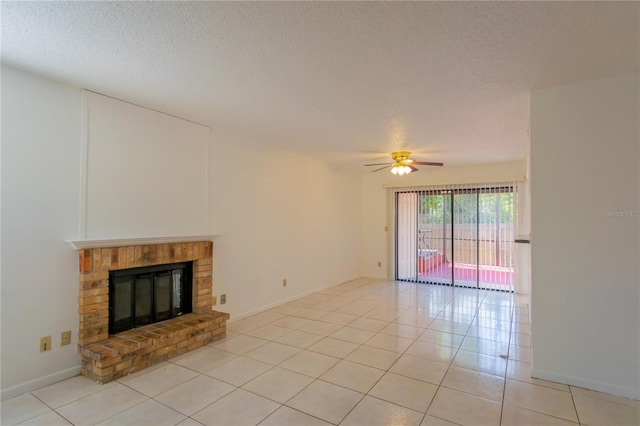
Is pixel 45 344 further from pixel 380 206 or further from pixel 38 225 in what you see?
pixel 380 206

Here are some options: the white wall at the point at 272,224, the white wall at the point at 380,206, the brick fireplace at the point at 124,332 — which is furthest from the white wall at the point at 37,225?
the white wall at the point at 380,206

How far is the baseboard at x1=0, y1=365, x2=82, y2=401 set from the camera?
7.81 feet

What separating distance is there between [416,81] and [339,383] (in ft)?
8.15

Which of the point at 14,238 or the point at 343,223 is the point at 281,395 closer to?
the point at 14,238

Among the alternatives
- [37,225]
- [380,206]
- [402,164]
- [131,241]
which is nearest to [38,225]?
[37,225]

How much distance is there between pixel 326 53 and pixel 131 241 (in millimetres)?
2390

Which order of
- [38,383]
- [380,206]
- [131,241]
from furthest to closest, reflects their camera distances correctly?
[380,206], [131,241], [38,383]

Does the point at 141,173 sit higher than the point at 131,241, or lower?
higher

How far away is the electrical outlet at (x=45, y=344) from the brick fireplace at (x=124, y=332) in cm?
20

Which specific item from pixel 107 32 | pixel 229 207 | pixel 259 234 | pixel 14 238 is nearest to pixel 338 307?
pixel 259 234

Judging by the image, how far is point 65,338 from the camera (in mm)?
2705

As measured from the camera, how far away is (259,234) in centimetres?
464

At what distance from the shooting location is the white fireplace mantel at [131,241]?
2.71 m

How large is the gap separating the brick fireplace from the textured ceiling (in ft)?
4.61
